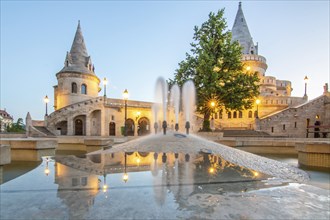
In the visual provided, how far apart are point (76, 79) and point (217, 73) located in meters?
27.8

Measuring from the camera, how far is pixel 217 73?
60.6 ft

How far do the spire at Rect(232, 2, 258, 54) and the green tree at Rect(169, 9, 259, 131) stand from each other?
3257 centimetres


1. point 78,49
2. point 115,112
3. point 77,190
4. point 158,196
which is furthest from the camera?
point 78,49

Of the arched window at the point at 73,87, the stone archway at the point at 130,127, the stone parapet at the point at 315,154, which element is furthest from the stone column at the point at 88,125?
the stone parapet at the point at 315,154

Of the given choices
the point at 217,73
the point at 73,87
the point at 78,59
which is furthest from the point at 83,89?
the point at 217,73

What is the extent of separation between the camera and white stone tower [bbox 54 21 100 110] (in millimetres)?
35625

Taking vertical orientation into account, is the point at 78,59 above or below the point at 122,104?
above

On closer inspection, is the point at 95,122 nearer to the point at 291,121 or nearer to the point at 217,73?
the point at 217,73

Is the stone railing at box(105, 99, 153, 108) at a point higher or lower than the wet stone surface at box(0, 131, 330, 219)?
higher

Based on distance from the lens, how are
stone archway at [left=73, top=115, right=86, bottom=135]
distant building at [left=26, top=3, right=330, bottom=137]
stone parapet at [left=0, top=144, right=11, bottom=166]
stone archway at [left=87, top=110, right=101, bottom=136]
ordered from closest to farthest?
stone parapet at [left=0, top=144, right=11, bottom=166], distant building at [left=26, top=3, right=330, bottom=137], stone archway at [left=87, top=110, right=101, bottom=136], stone archway at [left=73, top=115, right=86, bottom=135]

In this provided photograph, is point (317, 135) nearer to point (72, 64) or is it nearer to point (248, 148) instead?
point (248, 148)

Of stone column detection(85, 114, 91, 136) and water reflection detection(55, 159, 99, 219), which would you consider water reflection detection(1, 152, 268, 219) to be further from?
stone column detection(85, 114, 91, 136)

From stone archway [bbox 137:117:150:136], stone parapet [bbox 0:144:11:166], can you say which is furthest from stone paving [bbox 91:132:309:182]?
stone archway [bbox 137:117:150:136]

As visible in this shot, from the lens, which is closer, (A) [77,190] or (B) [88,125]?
(A) [77,190]
